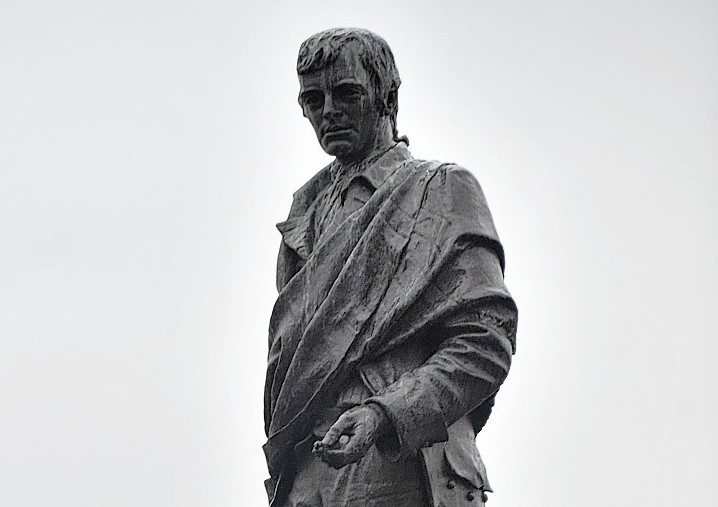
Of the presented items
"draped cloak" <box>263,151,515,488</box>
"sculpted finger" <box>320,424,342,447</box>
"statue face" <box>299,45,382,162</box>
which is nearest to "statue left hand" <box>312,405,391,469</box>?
"sculpted finger" <box>320,424,342,447</box>

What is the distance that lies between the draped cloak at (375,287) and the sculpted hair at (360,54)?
0.41 meters

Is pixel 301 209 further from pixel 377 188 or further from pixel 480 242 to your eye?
pixel 480 242

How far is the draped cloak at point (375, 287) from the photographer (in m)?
6.44

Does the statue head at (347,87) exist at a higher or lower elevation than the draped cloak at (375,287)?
higher

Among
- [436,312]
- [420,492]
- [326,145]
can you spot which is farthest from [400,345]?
[326,145]

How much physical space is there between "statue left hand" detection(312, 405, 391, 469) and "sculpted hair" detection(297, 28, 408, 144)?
5.27ft

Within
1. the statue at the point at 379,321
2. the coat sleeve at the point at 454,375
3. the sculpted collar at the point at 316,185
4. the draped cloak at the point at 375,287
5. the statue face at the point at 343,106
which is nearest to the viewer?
the coat sleeve at the point at 454,375

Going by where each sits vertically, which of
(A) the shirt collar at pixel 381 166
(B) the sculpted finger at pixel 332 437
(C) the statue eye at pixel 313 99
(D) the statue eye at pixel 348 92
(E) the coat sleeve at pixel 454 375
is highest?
(C) the statue eye at pixel 313 99

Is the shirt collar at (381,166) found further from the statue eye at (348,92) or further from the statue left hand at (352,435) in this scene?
the statue left hand at (352,435)

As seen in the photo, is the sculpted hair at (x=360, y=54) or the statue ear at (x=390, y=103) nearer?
the sculpted hair at (x=360, y=54)

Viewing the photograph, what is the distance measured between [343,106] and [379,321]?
1.08 m

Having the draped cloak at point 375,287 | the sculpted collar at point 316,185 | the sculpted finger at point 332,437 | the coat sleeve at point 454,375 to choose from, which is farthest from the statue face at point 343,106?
the sculpted finger at point 332,437

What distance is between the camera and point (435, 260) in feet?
21.3

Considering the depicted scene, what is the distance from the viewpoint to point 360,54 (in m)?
6.87
